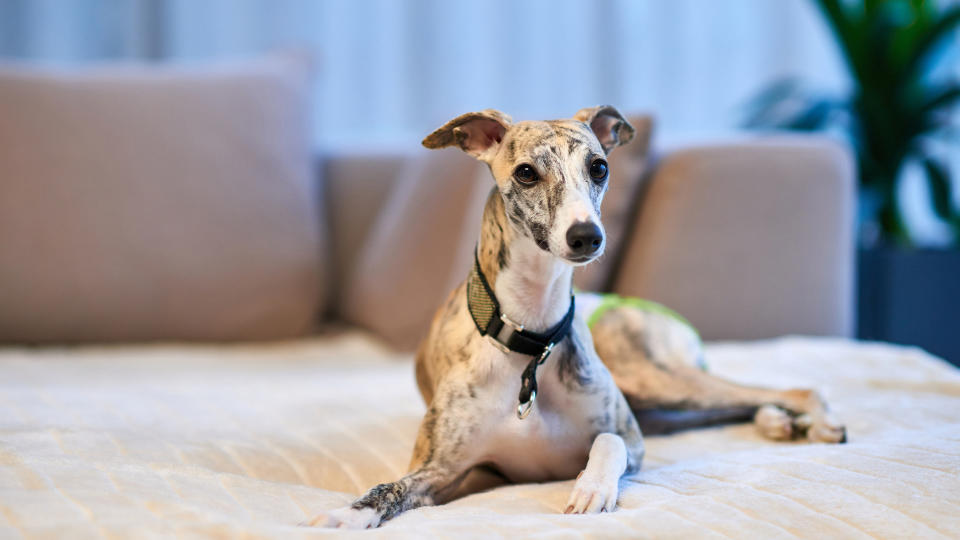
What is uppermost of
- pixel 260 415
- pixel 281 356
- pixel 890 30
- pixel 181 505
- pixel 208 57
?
pixel 890 30

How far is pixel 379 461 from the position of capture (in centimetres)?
119

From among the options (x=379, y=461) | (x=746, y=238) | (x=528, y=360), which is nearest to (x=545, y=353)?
(x=528, y=360)

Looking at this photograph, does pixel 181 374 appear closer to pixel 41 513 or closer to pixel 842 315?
pixel 41 513

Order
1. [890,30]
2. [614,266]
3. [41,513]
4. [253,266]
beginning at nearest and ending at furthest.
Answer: [41,513], [614,266], [253,266], [890,30]

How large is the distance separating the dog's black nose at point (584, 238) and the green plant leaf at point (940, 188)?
7.30 feet

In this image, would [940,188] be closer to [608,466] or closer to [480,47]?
[480,47]

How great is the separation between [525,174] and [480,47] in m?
2.38

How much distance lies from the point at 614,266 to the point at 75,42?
7.72 feet

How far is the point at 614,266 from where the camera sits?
80.1 inches

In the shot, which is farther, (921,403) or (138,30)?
(138,30)

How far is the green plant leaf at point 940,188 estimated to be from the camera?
266 centimetres

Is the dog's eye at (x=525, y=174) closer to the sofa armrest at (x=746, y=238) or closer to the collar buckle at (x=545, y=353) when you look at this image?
the collar buckle at (x=545, y=353)

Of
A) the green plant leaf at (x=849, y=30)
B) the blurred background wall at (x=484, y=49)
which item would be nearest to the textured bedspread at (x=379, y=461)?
the green plant leaf at (x=849, y=30)

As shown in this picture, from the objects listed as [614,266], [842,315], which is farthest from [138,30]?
[842,315]
